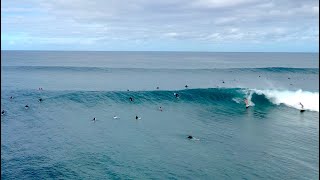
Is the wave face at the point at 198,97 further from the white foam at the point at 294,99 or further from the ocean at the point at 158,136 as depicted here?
the ocean at the point at 158,136

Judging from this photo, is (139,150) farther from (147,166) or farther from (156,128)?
(156,128)

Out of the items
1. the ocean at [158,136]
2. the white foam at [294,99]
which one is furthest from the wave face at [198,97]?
the ocean at [158,136]

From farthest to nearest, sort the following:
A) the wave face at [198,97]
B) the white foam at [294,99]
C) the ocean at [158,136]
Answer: the wave face at [198,97], the white foam at [294,99], the ocean at [158,136]

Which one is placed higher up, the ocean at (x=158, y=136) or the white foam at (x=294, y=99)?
the white foam at (x=294, y=99)

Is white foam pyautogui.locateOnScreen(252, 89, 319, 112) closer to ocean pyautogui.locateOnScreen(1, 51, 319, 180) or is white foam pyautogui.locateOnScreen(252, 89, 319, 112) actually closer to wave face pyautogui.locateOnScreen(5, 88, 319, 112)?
wave face pyautogui.locateOnScreen(5, 88, 319, 112)

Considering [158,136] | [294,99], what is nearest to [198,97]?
[294,99]

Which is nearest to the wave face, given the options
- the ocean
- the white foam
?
the white foam

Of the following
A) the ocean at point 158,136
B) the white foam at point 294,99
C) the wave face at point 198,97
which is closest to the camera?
Result: the ocean at point 158,136

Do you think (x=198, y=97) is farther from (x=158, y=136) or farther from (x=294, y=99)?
(x=158, y=136)

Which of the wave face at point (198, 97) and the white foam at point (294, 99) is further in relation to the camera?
the wave face at point (198, 97)
